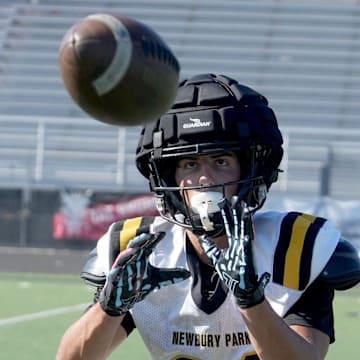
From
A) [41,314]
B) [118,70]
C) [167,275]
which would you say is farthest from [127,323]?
[41,314]

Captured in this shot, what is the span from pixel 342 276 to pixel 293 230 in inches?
7.1

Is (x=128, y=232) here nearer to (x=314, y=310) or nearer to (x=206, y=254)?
(x=206, y=254)

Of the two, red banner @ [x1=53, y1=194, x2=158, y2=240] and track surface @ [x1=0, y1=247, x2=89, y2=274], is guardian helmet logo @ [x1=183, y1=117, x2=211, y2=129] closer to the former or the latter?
track surface @ [x1=0, y1=247, x2=89, y2=274]

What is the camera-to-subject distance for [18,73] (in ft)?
57.5

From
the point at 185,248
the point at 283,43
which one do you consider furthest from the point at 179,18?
the point at 185,248

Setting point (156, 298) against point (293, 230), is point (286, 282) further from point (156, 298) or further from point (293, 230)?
point (156, 298)

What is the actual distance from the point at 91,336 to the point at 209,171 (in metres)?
0.51

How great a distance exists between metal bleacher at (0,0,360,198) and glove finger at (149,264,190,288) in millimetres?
11660

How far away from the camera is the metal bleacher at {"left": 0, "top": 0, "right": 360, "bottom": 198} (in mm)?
15130

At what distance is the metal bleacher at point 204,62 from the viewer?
596 inches

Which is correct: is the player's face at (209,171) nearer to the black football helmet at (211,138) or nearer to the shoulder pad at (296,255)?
the black football helmet at (211,138)

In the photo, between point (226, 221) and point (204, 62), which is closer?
point (226, 221)

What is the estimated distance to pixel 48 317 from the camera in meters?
6.90

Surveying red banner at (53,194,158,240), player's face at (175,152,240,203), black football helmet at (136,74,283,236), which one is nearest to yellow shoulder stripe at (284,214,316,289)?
black football helmet at (136,74,283,236)
